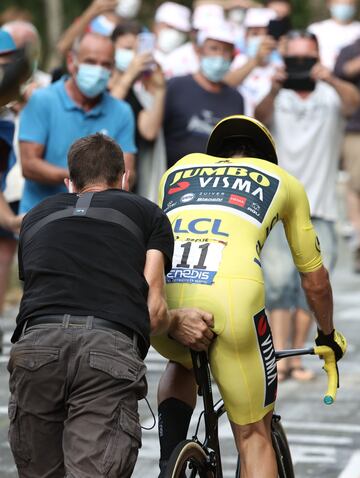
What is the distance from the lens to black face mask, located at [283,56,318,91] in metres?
9.66

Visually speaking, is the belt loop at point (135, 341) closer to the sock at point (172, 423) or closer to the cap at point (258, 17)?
the sock at point (172, 423)

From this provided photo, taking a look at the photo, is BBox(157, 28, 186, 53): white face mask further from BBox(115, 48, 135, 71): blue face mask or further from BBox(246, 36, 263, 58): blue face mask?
BBox(115, 48, 135, 71): blue face mask

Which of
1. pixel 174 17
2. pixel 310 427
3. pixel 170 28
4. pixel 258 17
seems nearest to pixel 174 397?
pixel 310 427

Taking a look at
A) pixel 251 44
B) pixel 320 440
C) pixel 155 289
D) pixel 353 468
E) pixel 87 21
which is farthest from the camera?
pixel 251 44

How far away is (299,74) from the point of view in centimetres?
973

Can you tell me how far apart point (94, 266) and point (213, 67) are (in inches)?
222

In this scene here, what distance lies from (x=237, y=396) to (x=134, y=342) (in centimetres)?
67

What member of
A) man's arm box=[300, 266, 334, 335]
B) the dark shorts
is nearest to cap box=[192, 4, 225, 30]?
man's arm box=[300, 266, 334, 335]

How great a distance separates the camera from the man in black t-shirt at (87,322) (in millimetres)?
4453

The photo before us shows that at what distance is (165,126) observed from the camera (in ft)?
32.7

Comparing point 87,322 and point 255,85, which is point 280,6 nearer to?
point 255,85

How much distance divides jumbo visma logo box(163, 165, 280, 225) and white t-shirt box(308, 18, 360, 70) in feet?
27.4

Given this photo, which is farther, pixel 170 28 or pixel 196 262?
pixel 170 28

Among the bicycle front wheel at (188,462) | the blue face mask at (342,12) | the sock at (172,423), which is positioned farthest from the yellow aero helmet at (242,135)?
the blue face mask at (342,12)
